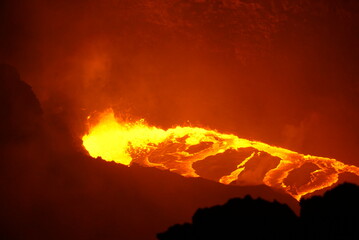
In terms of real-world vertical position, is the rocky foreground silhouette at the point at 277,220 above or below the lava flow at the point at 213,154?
below

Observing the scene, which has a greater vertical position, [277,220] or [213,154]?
[213,154]

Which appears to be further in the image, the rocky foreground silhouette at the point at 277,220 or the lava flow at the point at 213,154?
the lava flow at the point at 213,154

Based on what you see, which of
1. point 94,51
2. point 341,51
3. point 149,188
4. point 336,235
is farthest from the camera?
point 94,51

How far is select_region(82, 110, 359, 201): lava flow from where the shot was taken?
53.9 ft

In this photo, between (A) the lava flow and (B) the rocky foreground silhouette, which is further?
(A) the lava flow

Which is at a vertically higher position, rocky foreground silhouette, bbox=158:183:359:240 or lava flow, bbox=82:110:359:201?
lava flow, bbox=82:110:359:201

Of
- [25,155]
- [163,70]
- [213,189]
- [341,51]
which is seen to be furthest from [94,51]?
[341,51]

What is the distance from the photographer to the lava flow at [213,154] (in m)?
16.4

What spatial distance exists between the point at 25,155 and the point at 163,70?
791 centimetres

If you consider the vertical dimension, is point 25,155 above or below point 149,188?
above

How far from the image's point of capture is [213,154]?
17.0 meters

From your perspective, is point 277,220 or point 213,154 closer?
point 277,220

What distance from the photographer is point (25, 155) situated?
409 inches

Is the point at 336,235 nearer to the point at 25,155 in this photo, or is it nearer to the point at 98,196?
the point at 98,196
